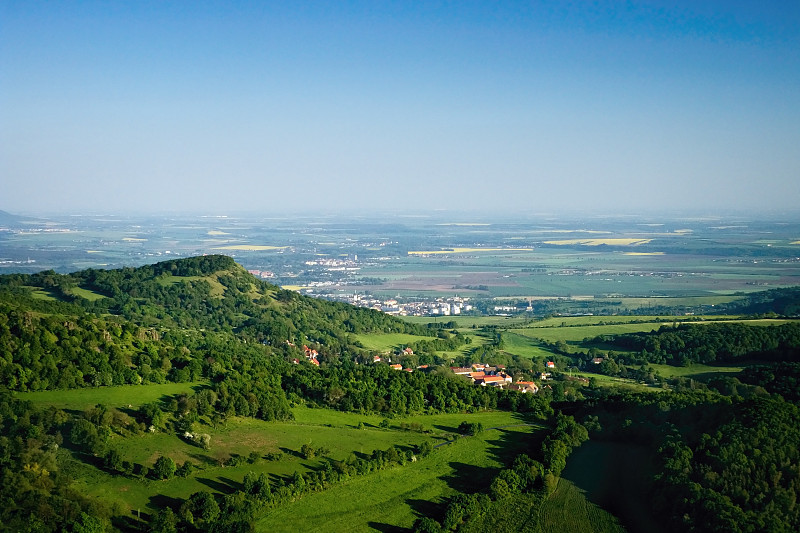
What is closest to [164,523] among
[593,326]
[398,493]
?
[398,493]

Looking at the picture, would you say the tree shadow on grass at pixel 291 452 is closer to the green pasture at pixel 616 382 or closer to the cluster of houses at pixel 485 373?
the cluster of houses at pixel 485 373

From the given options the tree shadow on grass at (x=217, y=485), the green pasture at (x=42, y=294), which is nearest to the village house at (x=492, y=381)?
the tree shadow on grass at (x=217, y=485)

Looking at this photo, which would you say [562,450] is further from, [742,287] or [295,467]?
[742,287]

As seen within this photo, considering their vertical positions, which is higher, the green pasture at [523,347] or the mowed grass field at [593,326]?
the mowed grass field at [593,326]

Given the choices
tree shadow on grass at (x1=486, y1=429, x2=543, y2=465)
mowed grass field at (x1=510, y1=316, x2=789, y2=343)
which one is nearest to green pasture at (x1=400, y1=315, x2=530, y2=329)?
mowed grass field at (x1=510, y1=316, x2=789, y2=343)

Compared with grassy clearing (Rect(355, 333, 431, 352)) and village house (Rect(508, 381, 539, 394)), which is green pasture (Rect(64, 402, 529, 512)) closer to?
village house (Rect(508, 381, 539, 394))

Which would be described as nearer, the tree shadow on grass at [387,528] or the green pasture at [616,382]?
the tree shadow on grass at [387,528]
